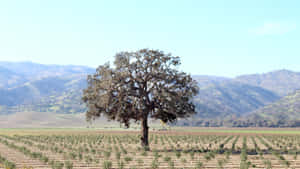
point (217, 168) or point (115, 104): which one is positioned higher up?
point (115, 104)

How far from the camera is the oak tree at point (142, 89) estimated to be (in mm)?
40969

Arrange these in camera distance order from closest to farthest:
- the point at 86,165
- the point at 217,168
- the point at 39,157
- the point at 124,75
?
the point at 217,168 < the point at 86,165 < the point at 39,157 < the point at 124,75

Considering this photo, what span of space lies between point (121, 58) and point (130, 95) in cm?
390

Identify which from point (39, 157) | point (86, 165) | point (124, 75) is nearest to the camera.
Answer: point (86, 165)

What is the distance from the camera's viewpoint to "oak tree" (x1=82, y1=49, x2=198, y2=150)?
4097cm

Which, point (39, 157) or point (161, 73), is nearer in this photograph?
point (39, 157)

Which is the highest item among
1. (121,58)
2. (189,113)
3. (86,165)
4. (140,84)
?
(121,58)

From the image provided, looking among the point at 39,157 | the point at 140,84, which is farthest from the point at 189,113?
the point at 39,157

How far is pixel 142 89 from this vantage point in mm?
41844

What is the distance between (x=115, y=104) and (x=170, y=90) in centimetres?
565

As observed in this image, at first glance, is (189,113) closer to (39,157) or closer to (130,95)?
(130,95)

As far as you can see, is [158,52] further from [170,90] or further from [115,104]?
[115,104]

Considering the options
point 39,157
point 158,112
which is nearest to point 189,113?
point 158,112

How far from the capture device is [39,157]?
32.4m
